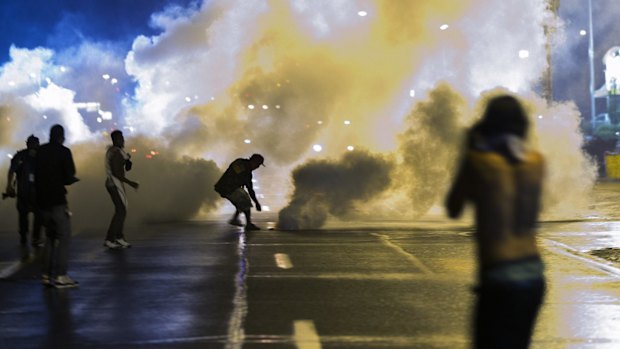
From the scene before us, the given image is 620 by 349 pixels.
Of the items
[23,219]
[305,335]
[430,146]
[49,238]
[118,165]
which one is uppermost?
[430,146]

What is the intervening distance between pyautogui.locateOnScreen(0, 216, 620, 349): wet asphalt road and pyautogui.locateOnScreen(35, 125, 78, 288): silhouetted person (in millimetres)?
270

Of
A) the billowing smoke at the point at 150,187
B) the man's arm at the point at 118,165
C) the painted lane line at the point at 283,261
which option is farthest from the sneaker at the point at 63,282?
the billowing smoke at the point at 150,187

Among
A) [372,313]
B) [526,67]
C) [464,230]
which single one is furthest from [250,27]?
[372,313]

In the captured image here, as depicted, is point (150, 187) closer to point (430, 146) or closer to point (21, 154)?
point (430, 146)

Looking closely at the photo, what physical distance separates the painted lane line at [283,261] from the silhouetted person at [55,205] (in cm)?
273

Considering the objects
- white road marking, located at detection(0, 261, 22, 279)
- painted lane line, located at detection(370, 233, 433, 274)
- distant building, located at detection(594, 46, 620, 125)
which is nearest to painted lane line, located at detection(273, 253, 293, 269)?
painted lane line, located at detection(370, 233, 433, 274)

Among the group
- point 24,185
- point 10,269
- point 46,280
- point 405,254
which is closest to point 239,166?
point 24,185

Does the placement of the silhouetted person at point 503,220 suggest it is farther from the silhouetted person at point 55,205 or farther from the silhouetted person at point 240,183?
the silhouetted person at point 240,183

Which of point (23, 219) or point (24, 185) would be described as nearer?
point (24, 185)

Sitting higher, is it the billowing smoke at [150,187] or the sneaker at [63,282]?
the billowing smoke at [150,187]

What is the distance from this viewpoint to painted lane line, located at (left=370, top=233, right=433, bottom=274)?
11778 mm

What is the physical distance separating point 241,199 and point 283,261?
5.28 meters

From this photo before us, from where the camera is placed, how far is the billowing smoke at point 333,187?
18344 mm

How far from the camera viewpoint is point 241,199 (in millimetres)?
17812
